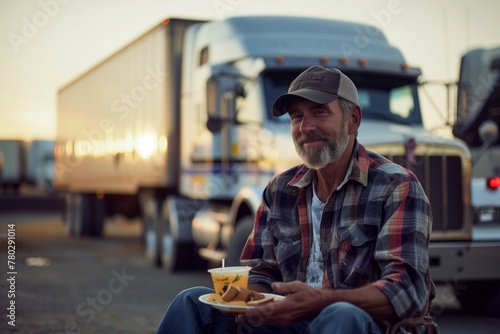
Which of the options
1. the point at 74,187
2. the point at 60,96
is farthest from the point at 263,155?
the point at 60,96

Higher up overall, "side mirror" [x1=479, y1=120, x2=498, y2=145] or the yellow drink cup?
"side mirror" [x1=479, y1=120, x2=498, y2=145]

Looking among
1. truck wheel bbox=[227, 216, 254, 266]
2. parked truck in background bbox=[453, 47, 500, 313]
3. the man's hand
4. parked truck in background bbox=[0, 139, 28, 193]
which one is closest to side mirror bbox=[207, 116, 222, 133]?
truck wheel bbox=[227, 216, 254, 266]

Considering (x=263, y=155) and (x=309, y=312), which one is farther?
(x=263, y=155)

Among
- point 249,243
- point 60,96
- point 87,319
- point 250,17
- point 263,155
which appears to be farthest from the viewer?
point 60,96

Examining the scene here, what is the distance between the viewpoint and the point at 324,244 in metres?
3.78

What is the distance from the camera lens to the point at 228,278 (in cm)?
360

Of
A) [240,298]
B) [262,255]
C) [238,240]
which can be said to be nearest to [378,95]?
[238,240]

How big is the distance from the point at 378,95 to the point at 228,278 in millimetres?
6926

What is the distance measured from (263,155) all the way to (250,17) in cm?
189

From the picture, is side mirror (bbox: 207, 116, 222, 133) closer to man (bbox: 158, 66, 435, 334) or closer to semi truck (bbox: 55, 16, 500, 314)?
semi truck (bbox: 55, 16, 500, 314)

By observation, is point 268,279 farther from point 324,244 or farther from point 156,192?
point 156,192

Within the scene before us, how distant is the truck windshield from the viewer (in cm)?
1012

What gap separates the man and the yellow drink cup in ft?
0.44

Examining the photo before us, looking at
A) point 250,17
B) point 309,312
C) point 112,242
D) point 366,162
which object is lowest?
point 112,242
